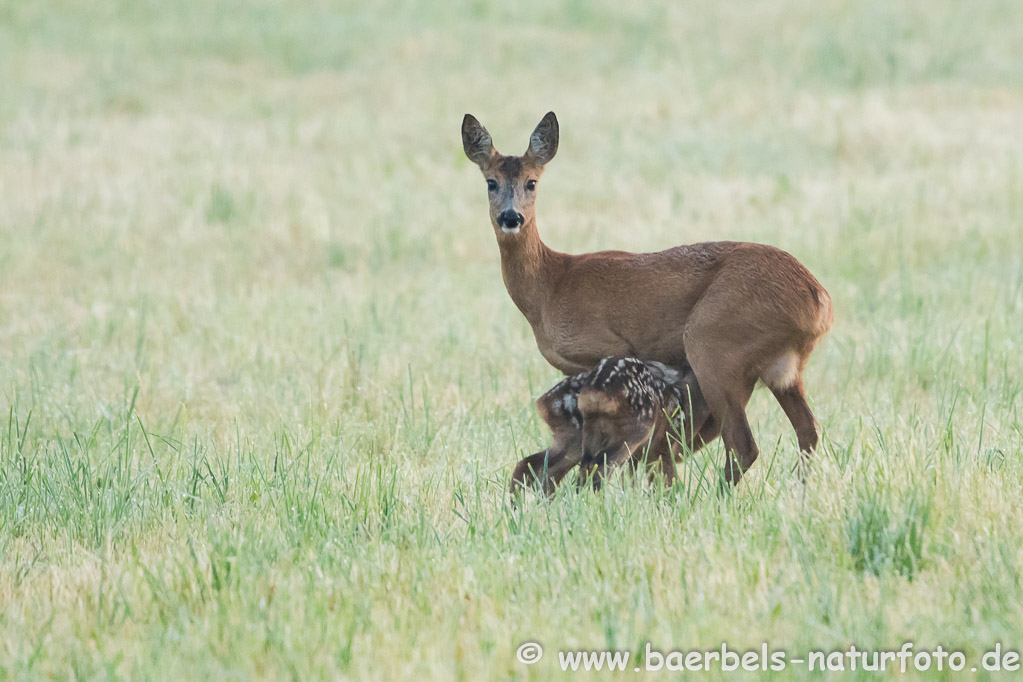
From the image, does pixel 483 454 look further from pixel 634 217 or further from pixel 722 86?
pixel 722 86

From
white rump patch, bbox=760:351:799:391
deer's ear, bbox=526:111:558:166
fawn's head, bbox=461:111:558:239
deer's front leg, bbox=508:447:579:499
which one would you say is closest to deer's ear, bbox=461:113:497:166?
fawn's head, bbox=461:111:558:239

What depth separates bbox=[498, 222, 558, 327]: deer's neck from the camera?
239 inches

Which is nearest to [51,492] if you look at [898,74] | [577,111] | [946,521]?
[946,521]

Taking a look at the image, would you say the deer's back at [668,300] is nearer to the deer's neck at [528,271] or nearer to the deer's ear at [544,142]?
the deer's neck at [528,271]

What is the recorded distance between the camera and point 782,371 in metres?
5.55

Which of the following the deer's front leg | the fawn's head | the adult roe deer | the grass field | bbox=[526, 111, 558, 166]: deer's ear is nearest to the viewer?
the grass field

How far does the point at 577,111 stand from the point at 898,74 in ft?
16.9

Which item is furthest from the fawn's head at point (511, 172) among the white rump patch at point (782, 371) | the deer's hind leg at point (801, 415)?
the deer's hind leg at point (801, 415)

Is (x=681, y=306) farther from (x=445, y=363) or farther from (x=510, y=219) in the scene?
(x=445, y=363)

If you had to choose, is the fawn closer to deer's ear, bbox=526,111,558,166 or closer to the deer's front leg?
the deer's front leg

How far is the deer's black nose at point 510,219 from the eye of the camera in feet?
19.3

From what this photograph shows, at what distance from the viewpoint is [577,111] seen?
18594 millimetres

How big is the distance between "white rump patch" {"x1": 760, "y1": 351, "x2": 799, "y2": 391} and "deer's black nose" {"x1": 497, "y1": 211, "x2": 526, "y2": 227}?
1256 millimetres

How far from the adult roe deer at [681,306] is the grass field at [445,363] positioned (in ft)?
1.02
